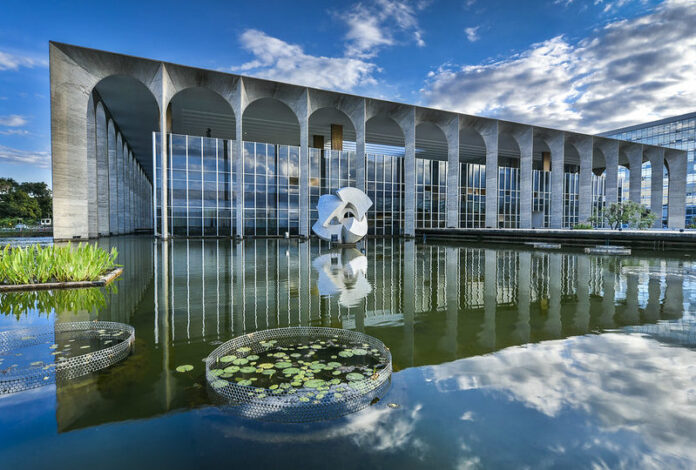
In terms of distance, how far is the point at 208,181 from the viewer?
1307 inches

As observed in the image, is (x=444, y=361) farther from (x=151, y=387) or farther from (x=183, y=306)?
(x=183, y=306)

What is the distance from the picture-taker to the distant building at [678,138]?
67.0 meters

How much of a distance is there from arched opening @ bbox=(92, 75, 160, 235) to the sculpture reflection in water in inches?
1122

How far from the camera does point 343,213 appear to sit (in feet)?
81.2

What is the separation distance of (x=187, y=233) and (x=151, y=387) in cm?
3180

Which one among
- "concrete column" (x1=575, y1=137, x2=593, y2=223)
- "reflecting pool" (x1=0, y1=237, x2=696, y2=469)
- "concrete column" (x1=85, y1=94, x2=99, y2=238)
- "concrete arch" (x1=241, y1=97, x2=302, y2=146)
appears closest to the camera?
"reflecting pool" (x1=0, y1=237, x2=696, y2=469)

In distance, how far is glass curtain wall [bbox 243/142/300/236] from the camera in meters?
35.2

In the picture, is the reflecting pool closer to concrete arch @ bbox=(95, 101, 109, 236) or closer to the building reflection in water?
the building reflection in water

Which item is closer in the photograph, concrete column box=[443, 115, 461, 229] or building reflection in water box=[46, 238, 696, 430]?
building reflection in water box=[46, 238, 696, 430]

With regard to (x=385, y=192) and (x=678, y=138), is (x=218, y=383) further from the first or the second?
(x=678, y=138)

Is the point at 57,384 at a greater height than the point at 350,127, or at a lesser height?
lesser

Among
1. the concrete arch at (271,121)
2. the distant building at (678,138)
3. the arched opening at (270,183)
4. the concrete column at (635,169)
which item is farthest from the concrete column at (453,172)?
the distant building at (678,138)

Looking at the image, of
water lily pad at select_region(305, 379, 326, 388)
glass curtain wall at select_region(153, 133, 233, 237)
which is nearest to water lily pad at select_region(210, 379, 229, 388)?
water lily pad at select_region(305, 379, 326, 388)

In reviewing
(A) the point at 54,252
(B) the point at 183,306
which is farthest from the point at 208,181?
(B) the point at 183,306
